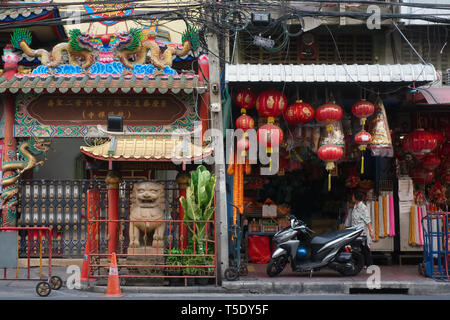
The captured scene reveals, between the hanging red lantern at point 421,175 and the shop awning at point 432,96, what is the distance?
204cm

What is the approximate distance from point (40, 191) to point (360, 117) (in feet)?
26.0

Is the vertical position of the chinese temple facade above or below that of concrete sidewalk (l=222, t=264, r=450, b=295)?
above

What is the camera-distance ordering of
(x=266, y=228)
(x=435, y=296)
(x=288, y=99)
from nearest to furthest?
(x=435, y=296), (x=288, y=99), (x=266, y=228)

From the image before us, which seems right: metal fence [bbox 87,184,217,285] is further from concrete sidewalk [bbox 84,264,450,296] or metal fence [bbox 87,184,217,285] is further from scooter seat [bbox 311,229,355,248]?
scooter seat [bbox 311,229,355,248]

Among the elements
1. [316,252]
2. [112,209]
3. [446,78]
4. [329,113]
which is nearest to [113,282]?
[112,209]

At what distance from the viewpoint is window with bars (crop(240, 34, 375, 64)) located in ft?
44.5

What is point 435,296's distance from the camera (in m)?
10.0

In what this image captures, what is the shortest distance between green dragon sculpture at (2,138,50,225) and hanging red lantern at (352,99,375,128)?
7.59 meters

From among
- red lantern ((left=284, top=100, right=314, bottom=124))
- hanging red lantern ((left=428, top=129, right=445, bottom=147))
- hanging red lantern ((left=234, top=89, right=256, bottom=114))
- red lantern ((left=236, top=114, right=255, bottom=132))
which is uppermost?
hanging red lantern ((left=234, top=89, right=256, bottom=114))

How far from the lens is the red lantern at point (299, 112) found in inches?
454

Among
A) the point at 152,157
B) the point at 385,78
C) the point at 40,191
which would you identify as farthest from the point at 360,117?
the point at 40,191

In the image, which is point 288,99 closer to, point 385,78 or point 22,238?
point 385,78

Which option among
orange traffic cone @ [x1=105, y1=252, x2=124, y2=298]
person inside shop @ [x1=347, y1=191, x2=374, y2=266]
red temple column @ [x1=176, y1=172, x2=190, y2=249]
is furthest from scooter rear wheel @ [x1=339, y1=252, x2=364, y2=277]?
orange traffic cone @ [x1=105, y1=252, x2=124, y2=298]

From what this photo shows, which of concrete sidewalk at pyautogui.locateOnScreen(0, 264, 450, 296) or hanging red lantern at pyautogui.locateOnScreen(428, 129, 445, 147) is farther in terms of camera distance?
hanging red lantern at pyautogui.locateOnScreen(428, 129, 445, 147)
